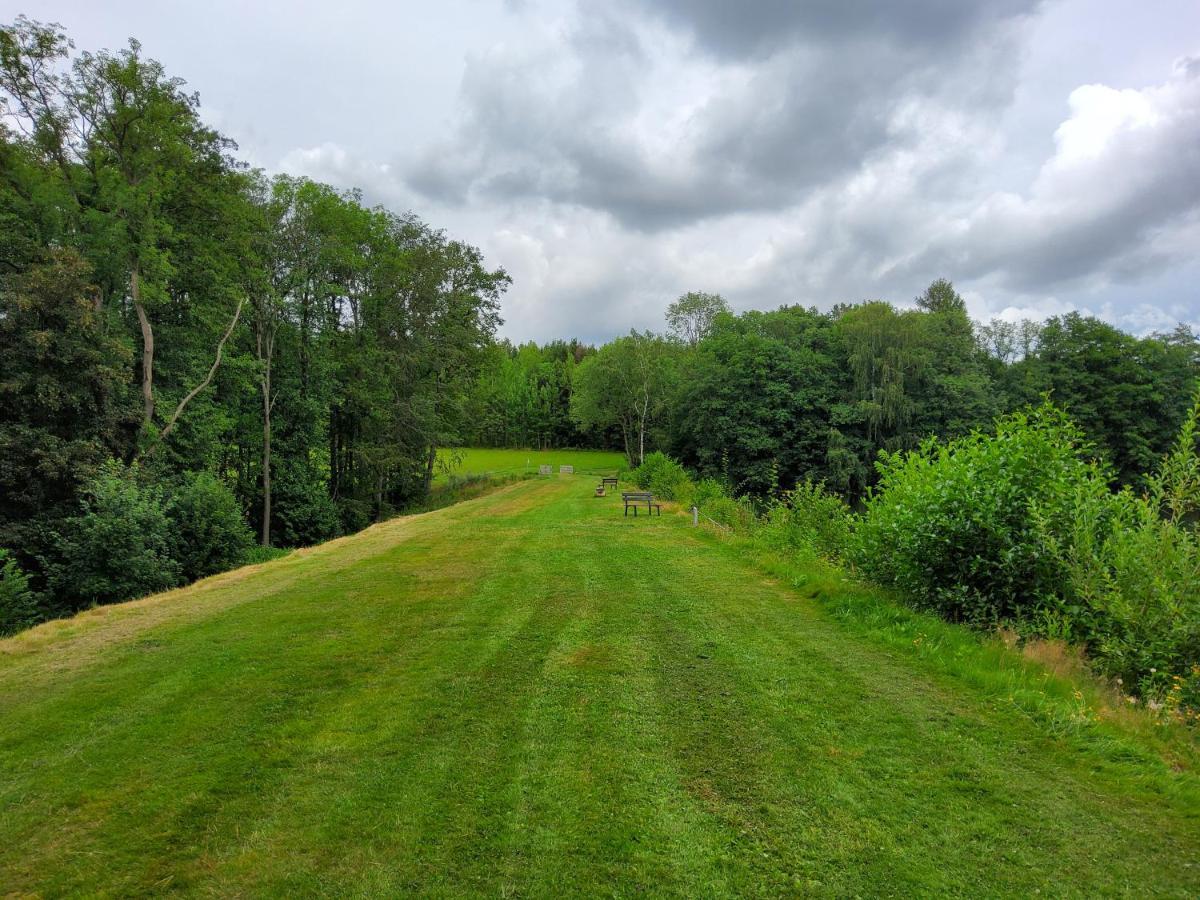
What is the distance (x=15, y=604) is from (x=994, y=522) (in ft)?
59.1

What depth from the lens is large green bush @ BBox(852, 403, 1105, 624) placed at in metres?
6.60

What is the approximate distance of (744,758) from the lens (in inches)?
162

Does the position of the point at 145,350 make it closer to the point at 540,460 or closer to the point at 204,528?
the point at 204,528

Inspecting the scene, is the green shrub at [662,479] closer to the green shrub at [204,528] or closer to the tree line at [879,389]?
the tree line at [879,389]

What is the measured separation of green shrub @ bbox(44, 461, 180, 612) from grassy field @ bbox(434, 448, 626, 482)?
32933 millimetres

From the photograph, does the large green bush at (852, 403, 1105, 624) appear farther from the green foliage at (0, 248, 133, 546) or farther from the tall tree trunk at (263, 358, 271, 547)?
the tall tree trunk at (263, 358, 271, 547)

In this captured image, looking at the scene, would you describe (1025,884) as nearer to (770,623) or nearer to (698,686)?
(698,686)

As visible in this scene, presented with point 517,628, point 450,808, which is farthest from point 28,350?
point 450,808

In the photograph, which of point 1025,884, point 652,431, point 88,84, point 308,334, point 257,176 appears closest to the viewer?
point 1025,884

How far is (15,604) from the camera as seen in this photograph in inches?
476

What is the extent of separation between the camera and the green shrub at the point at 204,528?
17.2 metres

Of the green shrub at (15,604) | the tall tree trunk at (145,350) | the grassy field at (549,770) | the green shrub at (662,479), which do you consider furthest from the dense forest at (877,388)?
the grassy field at (549,770)

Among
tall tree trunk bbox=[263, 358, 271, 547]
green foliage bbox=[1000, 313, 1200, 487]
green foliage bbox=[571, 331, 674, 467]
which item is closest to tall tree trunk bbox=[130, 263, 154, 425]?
tall tree trunk bbox=[263, 358, 271, 547]

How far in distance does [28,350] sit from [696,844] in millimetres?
20244
